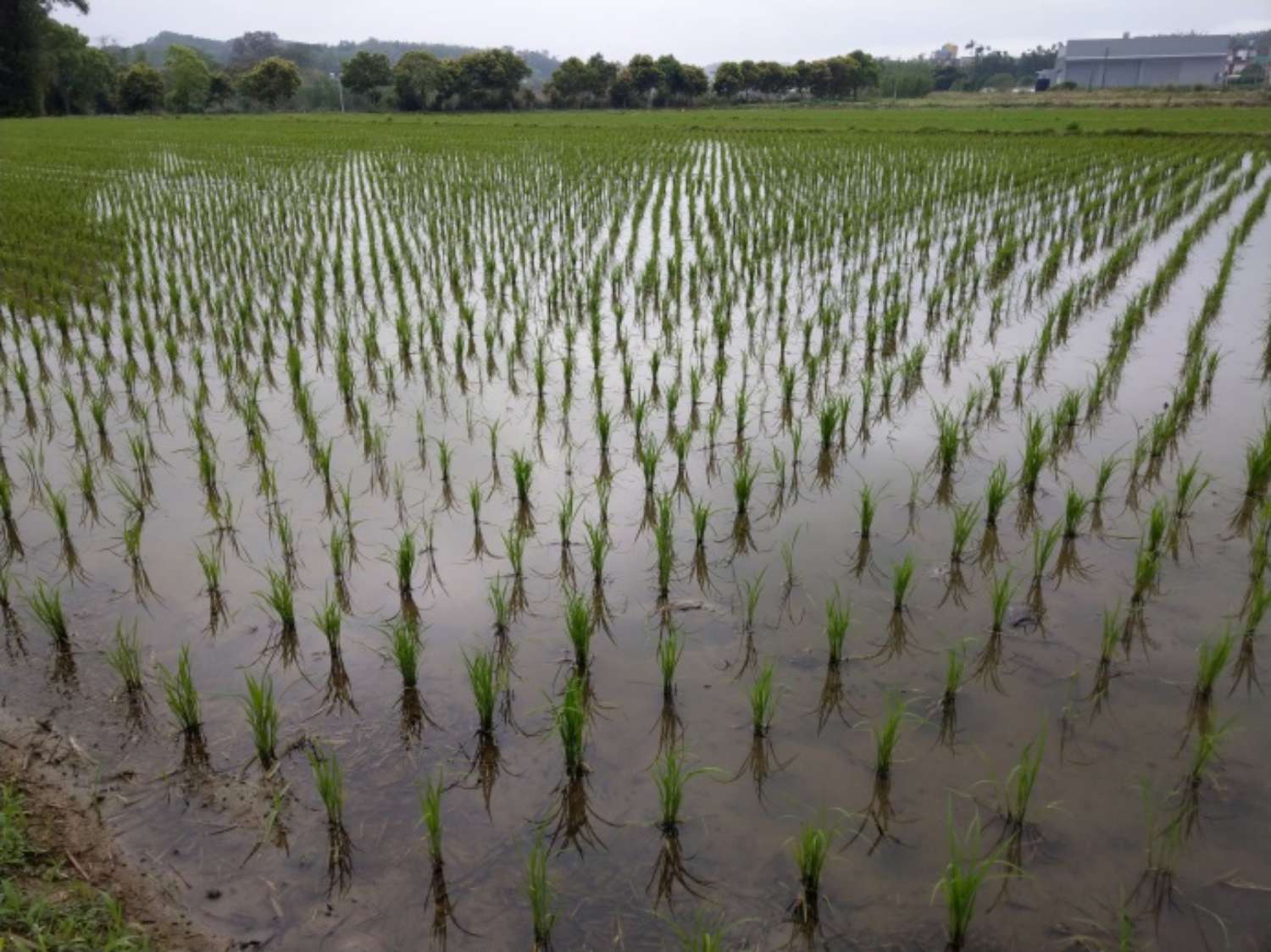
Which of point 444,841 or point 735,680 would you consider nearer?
point 444,841

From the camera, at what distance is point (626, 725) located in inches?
106

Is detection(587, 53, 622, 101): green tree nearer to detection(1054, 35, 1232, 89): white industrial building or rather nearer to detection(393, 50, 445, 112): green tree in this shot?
detection(393, 50, 445, 112): green tree

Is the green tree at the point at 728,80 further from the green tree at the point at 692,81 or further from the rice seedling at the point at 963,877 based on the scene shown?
the rice seedling at the point at 963,877

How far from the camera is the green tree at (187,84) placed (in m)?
53.0

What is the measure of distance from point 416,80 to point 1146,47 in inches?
2010

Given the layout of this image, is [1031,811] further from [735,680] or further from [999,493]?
[999,493]

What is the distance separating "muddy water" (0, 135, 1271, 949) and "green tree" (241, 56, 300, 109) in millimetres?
58588

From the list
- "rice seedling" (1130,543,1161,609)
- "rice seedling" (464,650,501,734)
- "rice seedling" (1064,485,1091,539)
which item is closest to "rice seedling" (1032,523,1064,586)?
"rice seedling" (1064,485,1091,539)

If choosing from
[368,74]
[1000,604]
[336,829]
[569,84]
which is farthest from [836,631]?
[368,74]

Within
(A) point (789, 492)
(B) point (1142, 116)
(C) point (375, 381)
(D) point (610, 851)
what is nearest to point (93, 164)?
(C) point (375, 381)

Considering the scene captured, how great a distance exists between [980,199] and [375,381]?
32.0 ft

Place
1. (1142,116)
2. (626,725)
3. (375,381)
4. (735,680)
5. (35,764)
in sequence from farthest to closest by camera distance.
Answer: (1142,116) < (375,381) < (735,680) < (626,725) < (35,764)

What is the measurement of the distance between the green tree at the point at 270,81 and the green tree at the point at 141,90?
4.94 m

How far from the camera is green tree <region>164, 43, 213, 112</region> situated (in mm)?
52969
